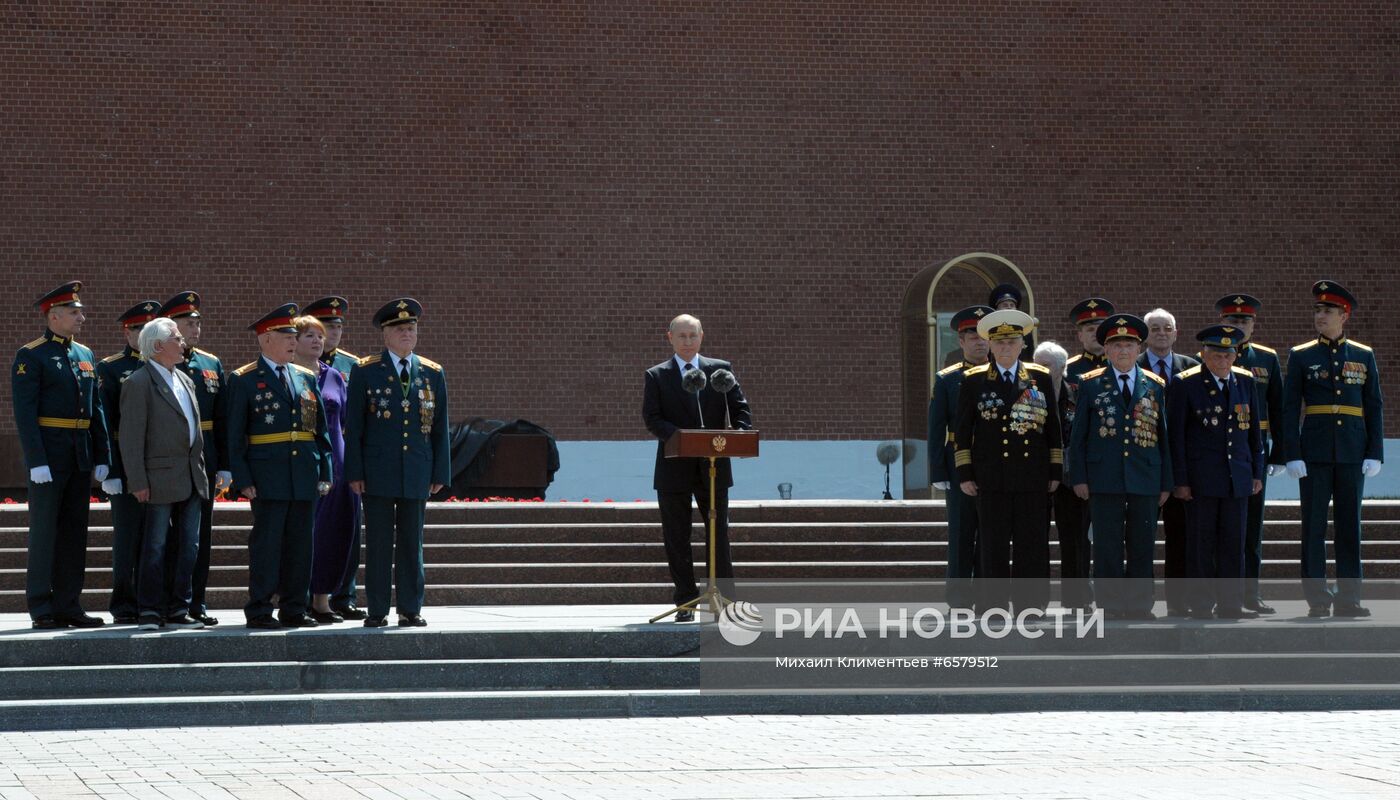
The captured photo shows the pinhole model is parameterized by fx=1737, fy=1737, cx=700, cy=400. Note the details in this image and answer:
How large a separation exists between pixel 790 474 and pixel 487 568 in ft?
22.5

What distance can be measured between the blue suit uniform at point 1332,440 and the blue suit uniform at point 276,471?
16.7ft

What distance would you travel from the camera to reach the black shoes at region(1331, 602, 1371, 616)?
887 cm

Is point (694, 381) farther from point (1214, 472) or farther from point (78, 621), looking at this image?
point (78, 621)

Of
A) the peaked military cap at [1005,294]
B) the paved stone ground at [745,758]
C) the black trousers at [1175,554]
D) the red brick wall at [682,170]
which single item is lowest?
the paved stone ground at [745,758]

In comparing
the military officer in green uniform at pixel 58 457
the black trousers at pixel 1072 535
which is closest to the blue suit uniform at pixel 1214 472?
the black trousers at pixel 1072 535

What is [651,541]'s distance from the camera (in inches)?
437

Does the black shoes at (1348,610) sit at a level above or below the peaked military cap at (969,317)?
below

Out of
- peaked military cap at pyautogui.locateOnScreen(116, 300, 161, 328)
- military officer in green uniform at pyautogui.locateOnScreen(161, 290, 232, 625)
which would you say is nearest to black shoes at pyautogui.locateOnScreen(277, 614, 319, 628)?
military officer in green uniform at pyautogui.locateOnScreen(161, 290, 232, 625)

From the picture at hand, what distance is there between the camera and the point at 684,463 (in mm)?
8734

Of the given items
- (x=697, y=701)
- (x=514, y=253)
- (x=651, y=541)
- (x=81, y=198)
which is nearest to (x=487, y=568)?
(x=651, y=541)

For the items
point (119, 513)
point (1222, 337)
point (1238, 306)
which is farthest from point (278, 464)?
point (1238, 306)

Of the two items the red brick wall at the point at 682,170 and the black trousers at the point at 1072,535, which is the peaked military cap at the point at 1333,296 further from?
the red brick wall at the point at 682,170

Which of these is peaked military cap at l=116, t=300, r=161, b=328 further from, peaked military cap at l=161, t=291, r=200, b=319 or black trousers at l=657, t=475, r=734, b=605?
black trousers at l=657, t=475, r=734, b=605

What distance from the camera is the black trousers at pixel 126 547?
27.9ft
